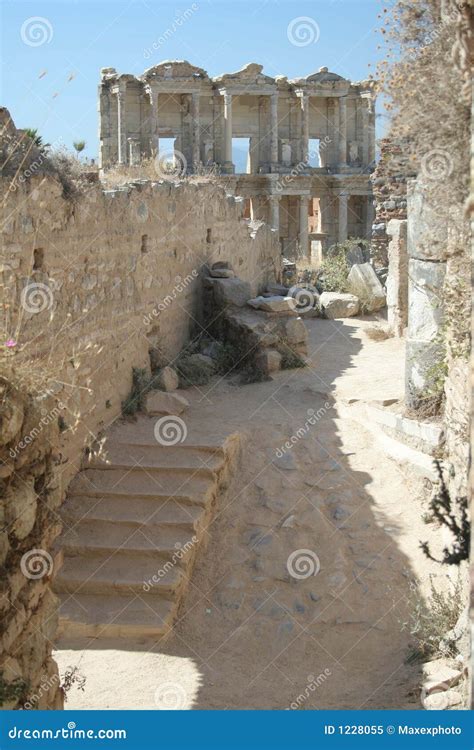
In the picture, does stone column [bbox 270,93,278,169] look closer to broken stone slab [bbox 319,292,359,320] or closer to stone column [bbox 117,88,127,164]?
stone column [bbox 117,88,127,164]

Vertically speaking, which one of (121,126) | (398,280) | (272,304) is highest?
(121,126)

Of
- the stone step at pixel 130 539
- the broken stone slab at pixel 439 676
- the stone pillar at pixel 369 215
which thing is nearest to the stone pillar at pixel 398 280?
the stone step at pixel 130 539

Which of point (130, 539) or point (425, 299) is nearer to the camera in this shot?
point (130, 539)

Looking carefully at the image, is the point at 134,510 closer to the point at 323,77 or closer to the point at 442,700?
the point at 442,700

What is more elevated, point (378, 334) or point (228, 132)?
point (228, 132)

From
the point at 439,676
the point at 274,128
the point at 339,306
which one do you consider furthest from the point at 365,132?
the point at 439,676

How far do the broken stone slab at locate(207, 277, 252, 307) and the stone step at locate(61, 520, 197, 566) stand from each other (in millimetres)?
5124

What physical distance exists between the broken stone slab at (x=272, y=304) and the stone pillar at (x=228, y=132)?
82.1 feet

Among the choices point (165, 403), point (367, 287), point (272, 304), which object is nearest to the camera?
point (165, 403)

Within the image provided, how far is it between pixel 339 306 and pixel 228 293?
429 centimetres

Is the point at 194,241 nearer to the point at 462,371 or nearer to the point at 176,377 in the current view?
the point at 176,377

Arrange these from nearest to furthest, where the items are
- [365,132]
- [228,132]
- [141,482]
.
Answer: [141,482], [228,132], [365,132]

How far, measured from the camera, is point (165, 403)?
33.0 ft

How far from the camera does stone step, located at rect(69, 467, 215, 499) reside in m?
8.39
